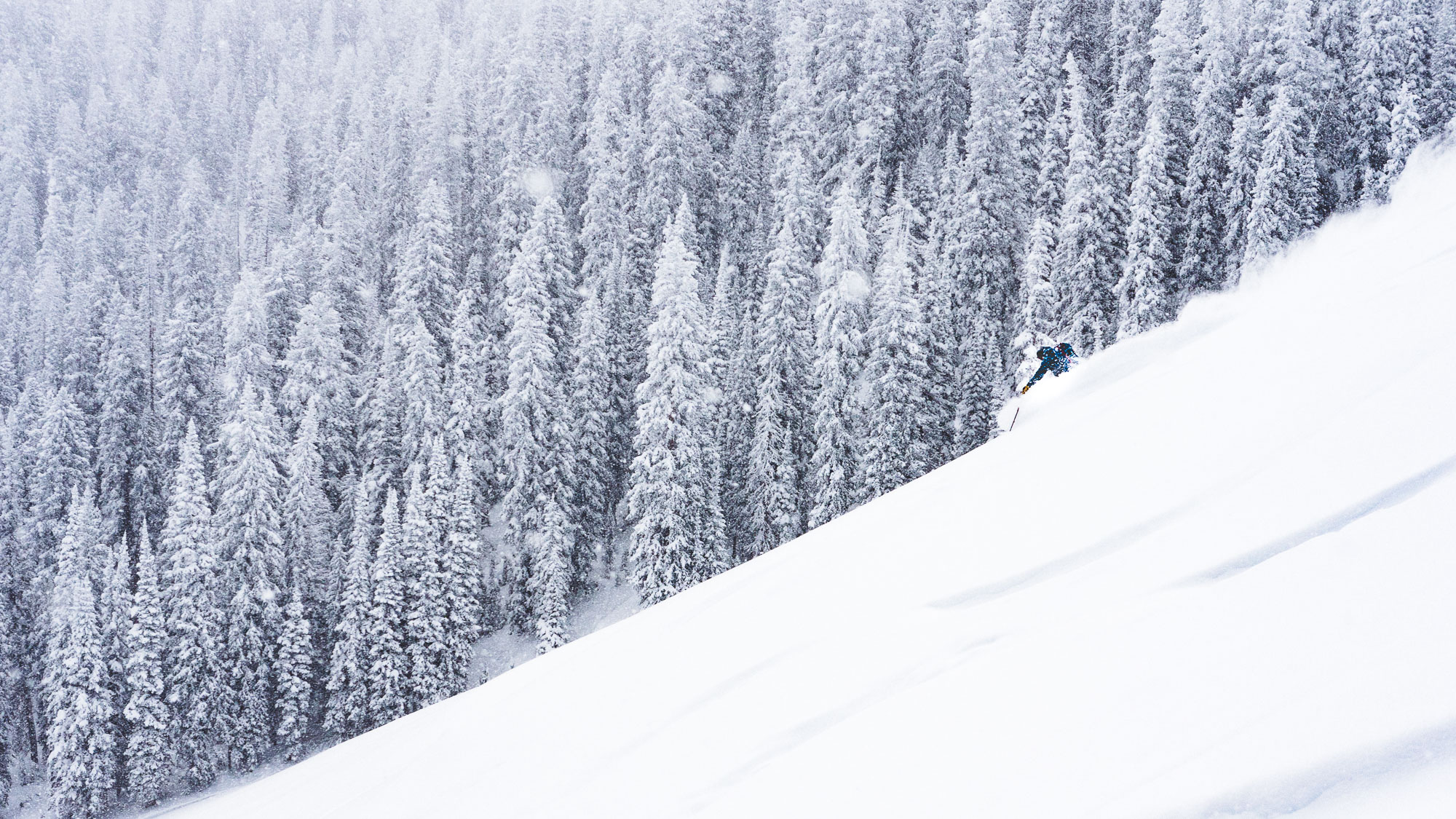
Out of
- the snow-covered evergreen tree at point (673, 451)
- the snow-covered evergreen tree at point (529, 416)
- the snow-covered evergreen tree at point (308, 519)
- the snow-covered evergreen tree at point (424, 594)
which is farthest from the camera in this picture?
the snow-covered evergreen tree at point (308, 519)

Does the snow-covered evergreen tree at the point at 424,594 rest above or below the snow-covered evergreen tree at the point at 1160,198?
below

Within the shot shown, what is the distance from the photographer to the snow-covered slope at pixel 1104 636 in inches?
100

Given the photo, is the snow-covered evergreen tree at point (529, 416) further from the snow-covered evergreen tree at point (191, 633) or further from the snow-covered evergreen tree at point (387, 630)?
the snow-covered evergreen tree at point (191, 633)

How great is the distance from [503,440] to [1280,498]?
3530 centimetres

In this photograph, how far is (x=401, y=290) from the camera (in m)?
43.9

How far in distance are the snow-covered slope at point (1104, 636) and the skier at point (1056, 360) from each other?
2340 mm

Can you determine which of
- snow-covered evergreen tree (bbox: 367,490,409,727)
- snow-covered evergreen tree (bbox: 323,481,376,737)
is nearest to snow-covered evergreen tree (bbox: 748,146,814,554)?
snow-covered evergreen tree (bbox: 367,490,409,727)

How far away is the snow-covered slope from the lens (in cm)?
254

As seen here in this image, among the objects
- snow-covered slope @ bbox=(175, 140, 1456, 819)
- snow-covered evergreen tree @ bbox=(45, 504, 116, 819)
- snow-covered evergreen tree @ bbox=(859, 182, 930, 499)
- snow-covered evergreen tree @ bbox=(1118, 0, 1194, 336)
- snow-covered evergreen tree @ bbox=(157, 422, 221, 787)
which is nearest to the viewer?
snow-covered slope @ bbox=(175, 140, 1456, 819)

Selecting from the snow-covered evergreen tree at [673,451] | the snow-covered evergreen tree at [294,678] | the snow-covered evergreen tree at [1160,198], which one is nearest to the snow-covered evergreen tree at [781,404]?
the snow-covered evergreen tree at [673,451]

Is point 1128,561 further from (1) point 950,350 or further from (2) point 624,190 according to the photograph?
(2) point 624,190

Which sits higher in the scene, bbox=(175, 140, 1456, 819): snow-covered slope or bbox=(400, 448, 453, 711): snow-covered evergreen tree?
bbox=(175, 140, 1456, 819): snow-covered slope

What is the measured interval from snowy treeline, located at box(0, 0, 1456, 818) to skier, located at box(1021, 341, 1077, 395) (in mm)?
20594

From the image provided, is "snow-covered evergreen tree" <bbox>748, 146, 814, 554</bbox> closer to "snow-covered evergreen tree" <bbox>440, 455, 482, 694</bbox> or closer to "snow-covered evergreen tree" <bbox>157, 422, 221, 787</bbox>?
"snow-covered evergreen tree" <bbox>440, 455, 482, 694</bbox>
